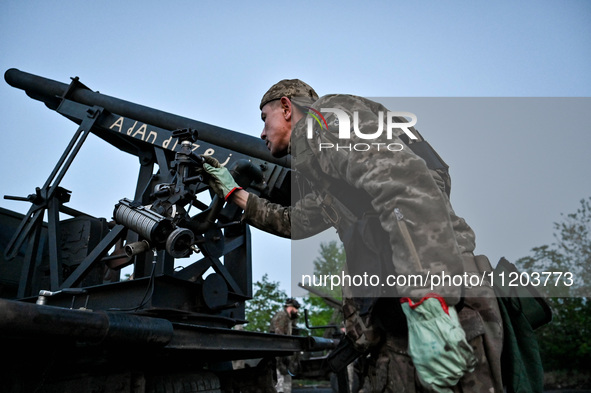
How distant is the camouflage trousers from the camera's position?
1.71m

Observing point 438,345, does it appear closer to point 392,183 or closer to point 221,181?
point 392,183

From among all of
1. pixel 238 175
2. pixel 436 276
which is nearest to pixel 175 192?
pixel 238 175

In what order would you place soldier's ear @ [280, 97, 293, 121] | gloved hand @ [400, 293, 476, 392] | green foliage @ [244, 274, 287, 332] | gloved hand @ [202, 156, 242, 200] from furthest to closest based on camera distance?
green foliage @ [244, 274, 287, 332]
gloved hand @ [202, 156, 242, 200]
soldier's ear @ [280, 97, 293, 121]
gloved hand @ [400, 293, 476, 392]

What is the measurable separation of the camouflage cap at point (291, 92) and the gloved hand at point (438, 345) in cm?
164

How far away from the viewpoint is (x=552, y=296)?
17.7 m

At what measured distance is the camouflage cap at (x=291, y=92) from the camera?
282 centimetres

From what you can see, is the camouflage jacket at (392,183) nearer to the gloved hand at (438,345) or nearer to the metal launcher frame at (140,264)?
the gloved hand at (438,345)

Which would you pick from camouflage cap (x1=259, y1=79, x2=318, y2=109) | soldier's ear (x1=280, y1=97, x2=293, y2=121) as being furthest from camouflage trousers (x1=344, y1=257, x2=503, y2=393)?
camouflage cap (x1=259, y1=79, x2=318, y2=109)

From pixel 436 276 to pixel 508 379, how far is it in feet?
2.37

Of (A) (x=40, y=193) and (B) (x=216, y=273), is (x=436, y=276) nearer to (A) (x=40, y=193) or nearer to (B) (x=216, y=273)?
(B) (x=216, y=273)

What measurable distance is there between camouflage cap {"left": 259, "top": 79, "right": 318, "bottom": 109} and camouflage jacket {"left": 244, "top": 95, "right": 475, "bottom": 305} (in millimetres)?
421

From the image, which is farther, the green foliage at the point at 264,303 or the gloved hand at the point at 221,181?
the green foliage at the point at 264,303

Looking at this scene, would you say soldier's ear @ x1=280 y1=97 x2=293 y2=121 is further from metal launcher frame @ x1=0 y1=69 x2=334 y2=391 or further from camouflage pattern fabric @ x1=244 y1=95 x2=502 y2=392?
metal launcher frame @ x1=0 y1=69 x2=334 y2=391

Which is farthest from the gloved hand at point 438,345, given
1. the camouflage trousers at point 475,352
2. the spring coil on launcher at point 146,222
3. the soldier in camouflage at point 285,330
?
the soldier in camouflage at point 285,330
